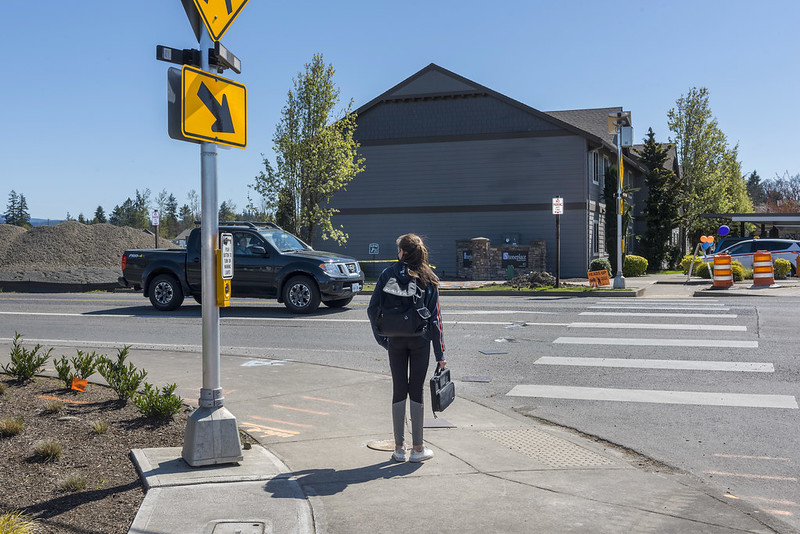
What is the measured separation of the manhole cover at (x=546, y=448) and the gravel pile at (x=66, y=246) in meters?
36.0

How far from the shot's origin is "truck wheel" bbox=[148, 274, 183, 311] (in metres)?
17.5

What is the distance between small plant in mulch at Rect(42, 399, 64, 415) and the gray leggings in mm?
3199

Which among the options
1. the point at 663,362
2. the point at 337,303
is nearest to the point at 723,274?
the point at 337,303

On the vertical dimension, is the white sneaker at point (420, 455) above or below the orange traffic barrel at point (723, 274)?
below

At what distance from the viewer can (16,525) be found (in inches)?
154

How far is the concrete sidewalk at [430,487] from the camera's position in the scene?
4.37 meters

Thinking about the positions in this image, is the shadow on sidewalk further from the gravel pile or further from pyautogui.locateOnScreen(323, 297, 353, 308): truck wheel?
the gravel pile

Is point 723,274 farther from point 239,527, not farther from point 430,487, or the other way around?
point 239,527

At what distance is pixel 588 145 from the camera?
33.2 m

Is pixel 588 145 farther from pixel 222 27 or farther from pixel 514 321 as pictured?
pixel 222 27

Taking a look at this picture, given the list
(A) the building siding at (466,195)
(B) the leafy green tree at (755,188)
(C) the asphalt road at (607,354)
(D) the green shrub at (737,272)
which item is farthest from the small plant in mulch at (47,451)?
(B) the leafy green tree at (755,188)

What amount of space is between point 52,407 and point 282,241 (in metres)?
11.0

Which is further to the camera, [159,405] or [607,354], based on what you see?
[607,354]

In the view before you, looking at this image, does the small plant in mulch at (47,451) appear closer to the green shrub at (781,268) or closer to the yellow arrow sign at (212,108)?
the yellow arrow sign at (212,108)
